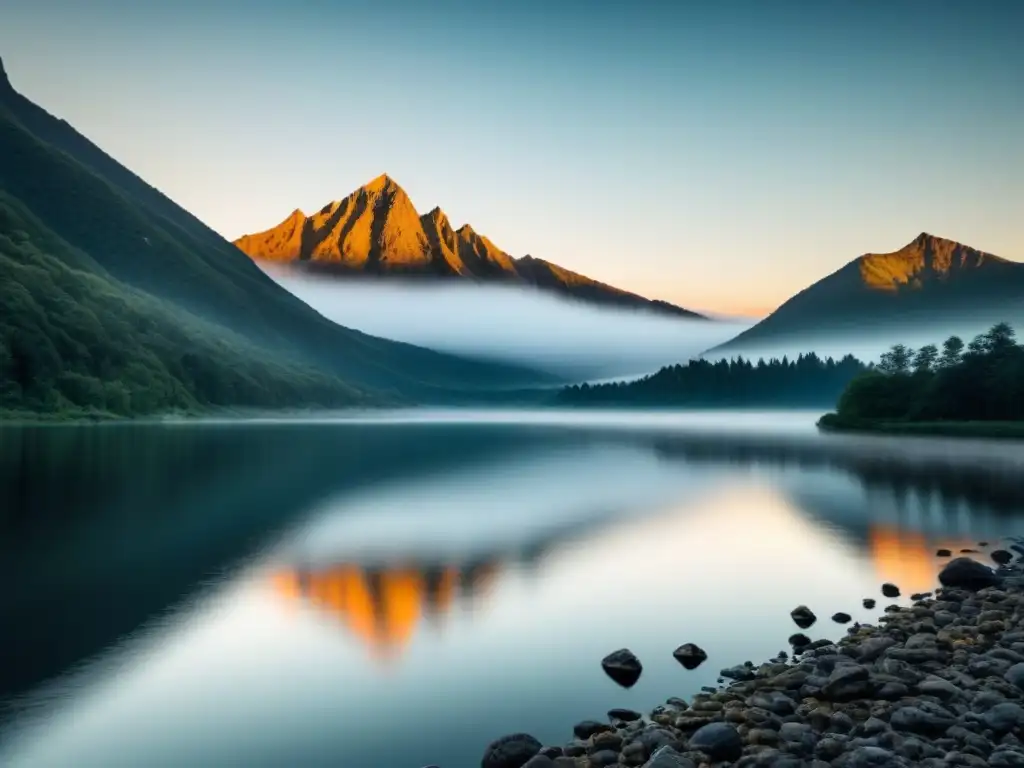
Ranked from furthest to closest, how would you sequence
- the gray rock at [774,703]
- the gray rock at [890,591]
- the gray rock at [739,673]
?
the gray rock at [890,591]
the gray rock at [739,673]
the gray rock at [774,703]

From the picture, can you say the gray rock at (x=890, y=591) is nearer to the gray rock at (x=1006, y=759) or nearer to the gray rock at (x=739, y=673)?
the gray rock at (x=739, y=673)

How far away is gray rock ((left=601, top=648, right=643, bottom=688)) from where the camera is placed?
840 inches

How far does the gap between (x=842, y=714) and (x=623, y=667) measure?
706cm

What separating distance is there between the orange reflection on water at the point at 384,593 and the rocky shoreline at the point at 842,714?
8.02 metres

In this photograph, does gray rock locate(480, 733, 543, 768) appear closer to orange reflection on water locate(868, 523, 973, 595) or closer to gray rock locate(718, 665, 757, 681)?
gray rock locate(718, 665, 757, 681)

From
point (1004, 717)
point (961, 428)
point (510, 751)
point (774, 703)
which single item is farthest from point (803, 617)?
point (961, 428)

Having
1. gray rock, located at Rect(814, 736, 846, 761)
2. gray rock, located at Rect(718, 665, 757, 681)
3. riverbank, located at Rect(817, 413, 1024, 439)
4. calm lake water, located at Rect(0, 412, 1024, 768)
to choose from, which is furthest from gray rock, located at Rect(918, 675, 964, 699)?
riverbank, located at Rect(817, 413, 1024, 439)

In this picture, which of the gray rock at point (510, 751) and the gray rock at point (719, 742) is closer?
the gray rock at point (719, 742)

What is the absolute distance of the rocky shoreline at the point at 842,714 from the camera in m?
14.3

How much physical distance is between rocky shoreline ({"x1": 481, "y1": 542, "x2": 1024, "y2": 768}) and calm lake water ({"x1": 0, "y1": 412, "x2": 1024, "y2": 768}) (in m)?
1.79

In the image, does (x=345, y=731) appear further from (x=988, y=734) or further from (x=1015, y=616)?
(x=1015, y=616)

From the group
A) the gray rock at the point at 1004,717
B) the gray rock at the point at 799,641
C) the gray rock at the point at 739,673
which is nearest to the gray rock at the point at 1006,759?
the gray rock at the point at 1004,717

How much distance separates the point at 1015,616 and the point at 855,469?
7825cm

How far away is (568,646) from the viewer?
25.1 m
